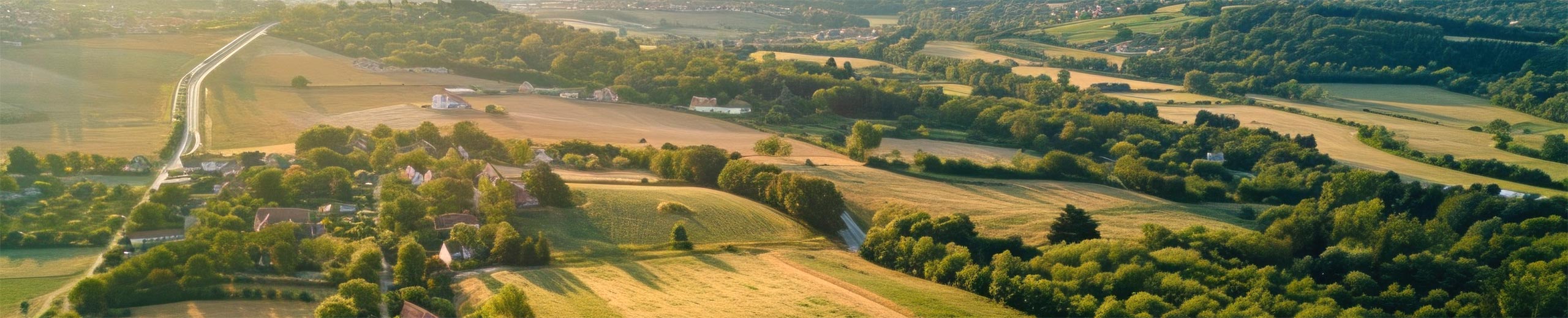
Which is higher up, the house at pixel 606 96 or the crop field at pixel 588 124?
the house at pixel 606 96

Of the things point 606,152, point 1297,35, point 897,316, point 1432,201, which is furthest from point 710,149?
point 1297,35

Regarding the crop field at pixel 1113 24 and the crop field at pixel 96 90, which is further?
the crop field at pixel 1113 24

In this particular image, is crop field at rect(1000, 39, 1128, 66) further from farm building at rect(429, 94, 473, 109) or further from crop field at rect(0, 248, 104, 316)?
crop field at rect(0, 248, 104, 316)

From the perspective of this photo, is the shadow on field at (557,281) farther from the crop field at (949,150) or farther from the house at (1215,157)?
the house at (1215,157)

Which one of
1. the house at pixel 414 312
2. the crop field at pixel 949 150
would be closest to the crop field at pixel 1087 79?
the crop field at pixel 949 150

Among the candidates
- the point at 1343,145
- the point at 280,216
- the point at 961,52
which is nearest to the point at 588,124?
the point at 280,216

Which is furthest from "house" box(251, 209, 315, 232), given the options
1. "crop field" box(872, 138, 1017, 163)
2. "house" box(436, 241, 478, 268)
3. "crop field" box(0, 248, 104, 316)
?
"crop field" box(872, 138, 1017, 163)

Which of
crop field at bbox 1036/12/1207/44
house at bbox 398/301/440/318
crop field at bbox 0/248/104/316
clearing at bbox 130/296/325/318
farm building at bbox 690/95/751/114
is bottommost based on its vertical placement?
crop field at bbox 0/248/104/316
